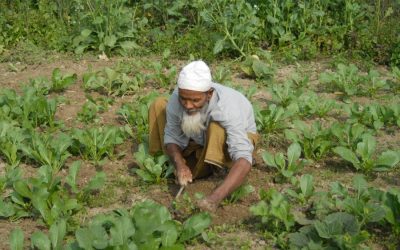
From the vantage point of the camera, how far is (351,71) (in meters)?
6.77

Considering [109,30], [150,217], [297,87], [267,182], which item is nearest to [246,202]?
[267,182]

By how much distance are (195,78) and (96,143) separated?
1358mm

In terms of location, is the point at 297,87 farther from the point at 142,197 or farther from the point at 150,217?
the point at 150,217

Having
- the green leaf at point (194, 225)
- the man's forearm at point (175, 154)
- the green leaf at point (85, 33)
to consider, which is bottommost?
the green leaf at point (194, 225)

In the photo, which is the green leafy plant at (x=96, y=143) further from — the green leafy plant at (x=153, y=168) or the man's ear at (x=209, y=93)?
the man's ear at (x=209, y=93)

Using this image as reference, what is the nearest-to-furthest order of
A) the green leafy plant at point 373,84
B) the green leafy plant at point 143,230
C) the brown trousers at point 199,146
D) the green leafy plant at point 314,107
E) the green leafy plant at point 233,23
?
1. the green leafy plant at point 143,230
2. the brown trousers at point 199,146
3. the green leafy plant at point 314,107
4. the green leafy plant at point 373,84
5. the green leafy plant at point 233,23

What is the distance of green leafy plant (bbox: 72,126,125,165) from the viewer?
200 inches

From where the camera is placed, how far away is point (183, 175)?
4.46 metres

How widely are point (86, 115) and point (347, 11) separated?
12.8ft

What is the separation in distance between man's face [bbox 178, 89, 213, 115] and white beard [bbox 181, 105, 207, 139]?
0.05m

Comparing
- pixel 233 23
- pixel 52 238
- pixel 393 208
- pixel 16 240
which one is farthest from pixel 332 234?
pixel 233 23

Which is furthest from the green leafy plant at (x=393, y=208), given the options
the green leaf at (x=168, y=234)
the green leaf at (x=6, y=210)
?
the green leaf at (x=6, y=210)

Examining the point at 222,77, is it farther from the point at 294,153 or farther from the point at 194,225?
the point at 194,225

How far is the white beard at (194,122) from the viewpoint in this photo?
4410 millimetres
